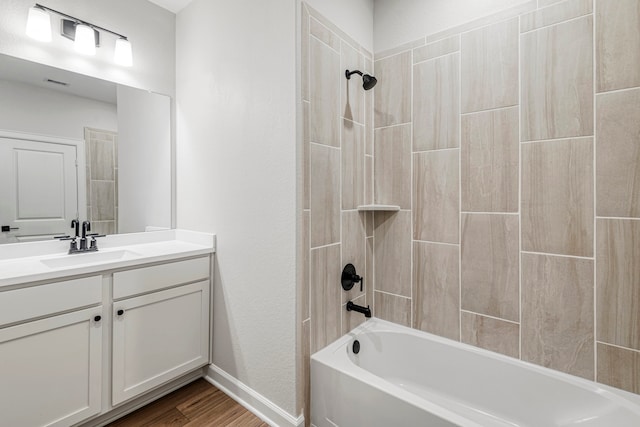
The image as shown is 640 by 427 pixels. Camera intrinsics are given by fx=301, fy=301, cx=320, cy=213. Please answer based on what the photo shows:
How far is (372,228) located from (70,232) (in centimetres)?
192

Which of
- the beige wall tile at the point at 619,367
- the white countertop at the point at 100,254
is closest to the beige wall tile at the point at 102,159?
the white countertop at the point at 100,254

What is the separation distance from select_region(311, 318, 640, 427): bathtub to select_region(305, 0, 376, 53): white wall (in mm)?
1850

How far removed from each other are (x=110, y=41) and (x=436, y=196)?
91.8 inches

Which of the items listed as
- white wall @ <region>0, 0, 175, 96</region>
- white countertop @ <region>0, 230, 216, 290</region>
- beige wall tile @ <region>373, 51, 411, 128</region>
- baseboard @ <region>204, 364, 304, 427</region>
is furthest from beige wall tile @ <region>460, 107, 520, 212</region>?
white wall @ <region>0, 0, 175, 96</region>

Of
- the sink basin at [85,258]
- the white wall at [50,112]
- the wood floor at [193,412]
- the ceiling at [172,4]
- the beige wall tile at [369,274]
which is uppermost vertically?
the ceiling at [172,4]

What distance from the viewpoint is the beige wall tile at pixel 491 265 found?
1573 millimetres

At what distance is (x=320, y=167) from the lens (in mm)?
1632

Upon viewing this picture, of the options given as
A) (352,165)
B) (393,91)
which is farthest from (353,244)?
(393,91)

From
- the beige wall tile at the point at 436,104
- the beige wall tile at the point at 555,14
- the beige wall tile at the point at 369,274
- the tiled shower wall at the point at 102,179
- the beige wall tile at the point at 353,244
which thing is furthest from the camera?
the beige wall tile at the point at 369,274

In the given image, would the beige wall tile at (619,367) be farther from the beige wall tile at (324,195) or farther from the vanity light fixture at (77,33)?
the vanity light fixture at (77,33)

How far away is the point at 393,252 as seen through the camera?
2008 mm

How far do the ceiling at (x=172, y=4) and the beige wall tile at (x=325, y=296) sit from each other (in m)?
2.03

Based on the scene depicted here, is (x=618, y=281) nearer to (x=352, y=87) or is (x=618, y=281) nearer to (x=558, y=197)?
(x=558, y=197)

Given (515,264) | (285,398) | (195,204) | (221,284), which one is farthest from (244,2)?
(285,398)
